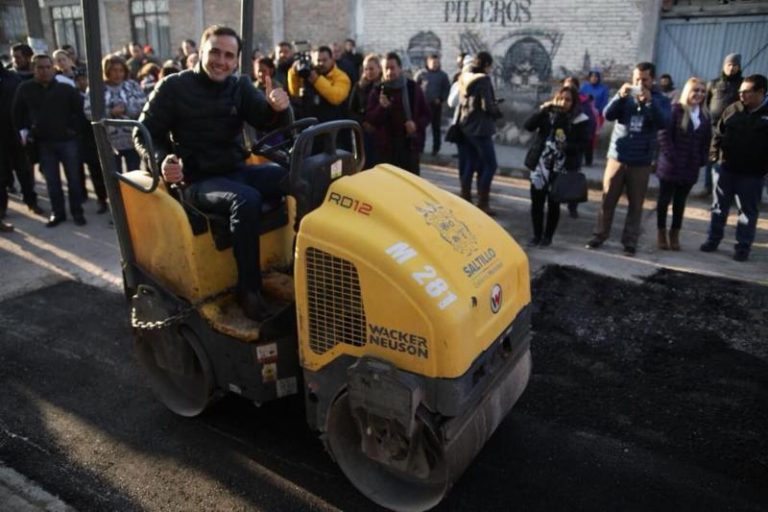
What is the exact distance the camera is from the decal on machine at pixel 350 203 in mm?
2994

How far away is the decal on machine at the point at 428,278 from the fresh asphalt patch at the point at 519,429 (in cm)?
118

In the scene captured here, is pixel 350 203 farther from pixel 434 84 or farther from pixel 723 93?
pixel 434 84

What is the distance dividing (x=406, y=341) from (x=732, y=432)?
2.29 m

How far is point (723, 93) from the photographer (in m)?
8.23

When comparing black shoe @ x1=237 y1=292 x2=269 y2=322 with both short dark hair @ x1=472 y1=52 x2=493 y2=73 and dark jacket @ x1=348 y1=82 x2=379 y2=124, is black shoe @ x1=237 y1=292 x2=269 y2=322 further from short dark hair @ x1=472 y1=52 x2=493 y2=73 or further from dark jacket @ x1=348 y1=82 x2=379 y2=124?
short dark hair @ x1=472 y1=52 x2=493 y2=73

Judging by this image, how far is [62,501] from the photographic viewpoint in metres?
3.21

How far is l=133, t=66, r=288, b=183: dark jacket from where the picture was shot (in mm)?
3672

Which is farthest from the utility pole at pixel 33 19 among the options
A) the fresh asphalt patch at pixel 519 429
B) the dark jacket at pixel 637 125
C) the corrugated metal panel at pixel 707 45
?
the corrugated metal panel at pixel 707 45

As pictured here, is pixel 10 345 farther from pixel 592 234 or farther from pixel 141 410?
pixel 592 234

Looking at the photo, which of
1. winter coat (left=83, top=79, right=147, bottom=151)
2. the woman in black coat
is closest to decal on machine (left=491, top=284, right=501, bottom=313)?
the woman in black coat

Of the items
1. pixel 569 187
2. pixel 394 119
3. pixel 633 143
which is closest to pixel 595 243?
pixel 569 187

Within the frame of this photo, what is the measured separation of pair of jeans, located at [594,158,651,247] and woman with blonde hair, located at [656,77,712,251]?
0.29 meters

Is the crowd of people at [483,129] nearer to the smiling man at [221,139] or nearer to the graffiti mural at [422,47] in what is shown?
the smiling man at [221,139]

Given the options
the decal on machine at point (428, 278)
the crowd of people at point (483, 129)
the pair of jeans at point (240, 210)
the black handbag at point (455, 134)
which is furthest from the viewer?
the black handbag at point (455, 134)
